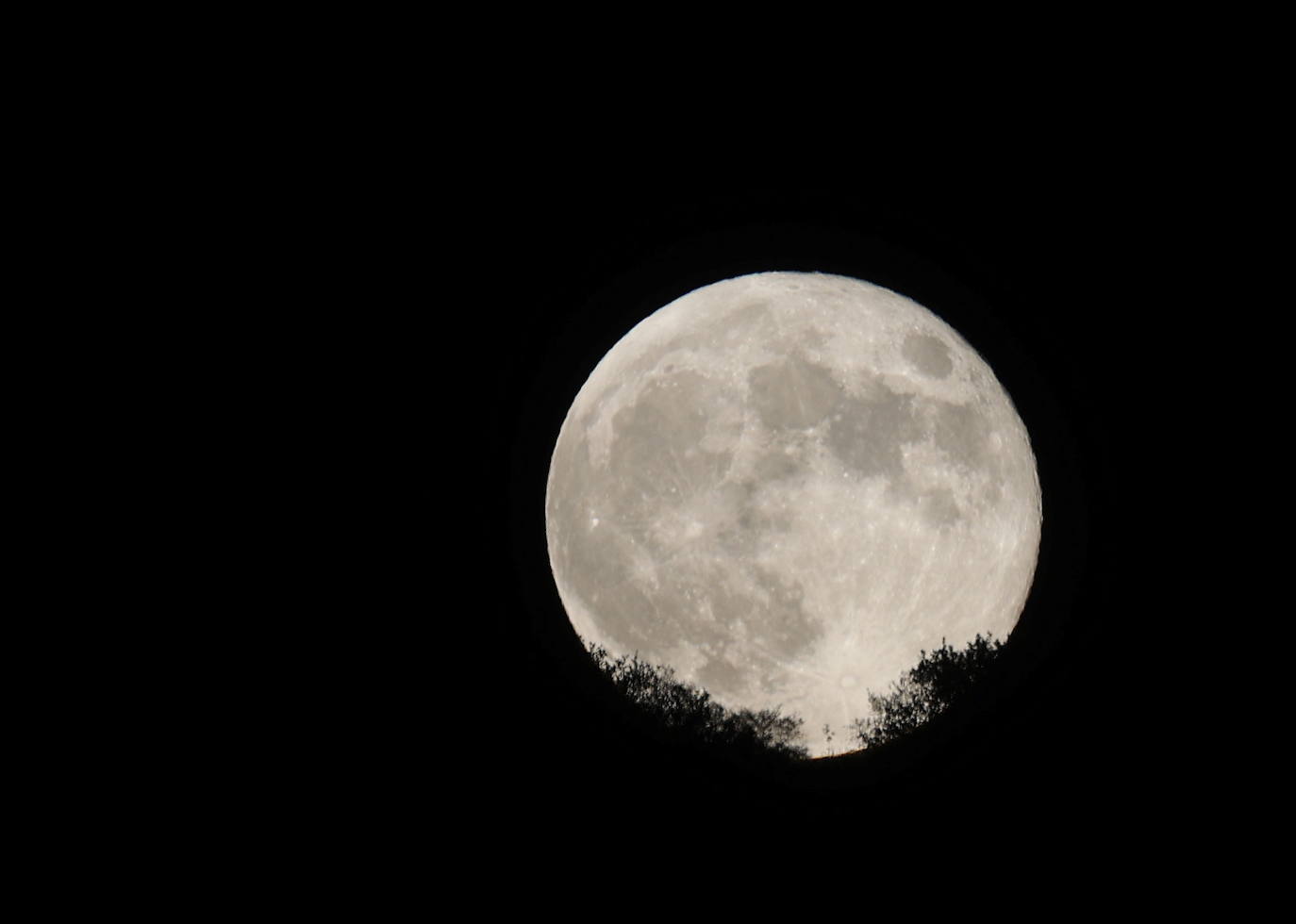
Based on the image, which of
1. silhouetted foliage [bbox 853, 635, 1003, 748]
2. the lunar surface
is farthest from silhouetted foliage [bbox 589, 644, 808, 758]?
silhouetted foliage [bbox 853, 635, 1003, 748]

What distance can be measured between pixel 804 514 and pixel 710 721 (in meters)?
1.63

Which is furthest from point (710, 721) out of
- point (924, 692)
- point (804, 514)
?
point (804, 514)

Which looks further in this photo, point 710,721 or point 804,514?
point 710,721

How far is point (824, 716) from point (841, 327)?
9.40 ft

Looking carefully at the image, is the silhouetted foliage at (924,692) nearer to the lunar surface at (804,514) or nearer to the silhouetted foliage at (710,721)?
the lunar surface at (804,514)

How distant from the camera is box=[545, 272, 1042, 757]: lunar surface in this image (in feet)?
18.2

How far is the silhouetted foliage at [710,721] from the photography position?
5680 millimetres

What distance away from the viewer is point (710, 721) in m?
5.69

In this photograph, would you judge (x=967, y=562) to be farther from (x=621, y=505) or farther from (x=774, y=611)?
(x=621, y=505)

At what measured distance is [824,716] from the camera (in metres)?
A: 5.66

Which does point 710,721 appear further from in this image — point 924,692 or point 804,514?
point 804,514

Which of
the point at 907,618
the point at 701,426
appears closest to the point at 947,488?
the point at 907,618

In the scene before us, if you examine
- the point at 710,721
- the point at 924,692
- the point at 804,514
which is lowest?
the point at 710,721

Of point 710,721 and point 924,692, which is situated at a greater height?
point 924,692
